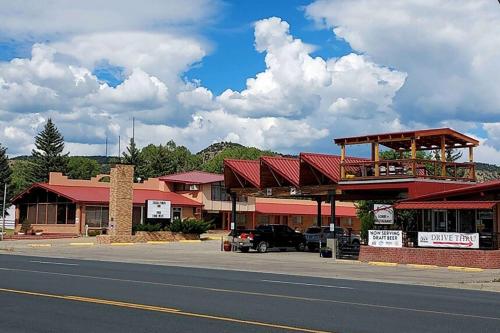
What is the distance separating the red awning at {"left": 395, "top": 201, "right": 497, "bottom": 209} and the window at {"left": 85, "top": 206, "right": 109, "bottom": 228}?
34.5 m

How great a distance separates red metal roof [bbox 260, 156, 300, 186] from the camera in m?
38.8

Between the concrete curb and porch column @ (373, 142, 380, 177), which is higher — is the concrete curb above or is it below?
below

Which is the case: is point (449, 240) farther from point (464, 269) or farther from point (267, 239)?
point (267, 239)

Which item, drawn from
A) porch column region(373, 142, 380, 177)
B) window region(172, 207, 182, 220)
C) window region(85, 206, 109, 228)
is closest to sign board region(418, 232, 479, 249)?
porch column region(373, 142, 380, 177)

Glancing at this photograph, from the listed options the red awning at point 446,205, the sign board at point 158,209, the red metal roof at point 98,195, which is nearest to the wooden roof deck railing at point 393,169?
the red awning at point 446,205

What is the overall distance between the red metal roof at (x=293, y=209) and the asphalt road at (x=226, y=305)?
168 feet

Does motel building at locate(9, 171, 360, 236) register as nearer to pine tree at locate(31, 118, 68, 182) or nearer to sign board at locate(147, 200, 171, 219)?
sign board at locate(147, 200, 171, 219)

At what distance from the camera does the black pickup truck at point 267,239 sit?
1578 inches

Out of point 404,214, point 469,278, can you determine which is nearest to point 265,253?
point 404,214

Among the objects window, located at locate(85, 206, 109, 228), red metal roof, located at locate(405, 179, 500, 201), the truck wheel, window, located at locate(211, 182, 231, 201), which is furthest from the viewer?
window, located at locate(211, 182, 231, 201)

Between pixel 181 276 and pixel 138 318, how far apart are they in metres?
10.1

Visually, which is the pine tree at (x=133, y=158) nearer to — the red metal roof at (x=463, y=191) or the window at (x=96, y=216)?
the window at (x=96, y=216)

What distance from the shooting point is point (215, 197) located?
68.2m

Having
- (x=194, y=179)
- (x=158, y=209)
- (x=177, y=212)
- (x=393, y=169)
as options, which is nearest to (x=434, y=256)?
(x=393, y=169)
